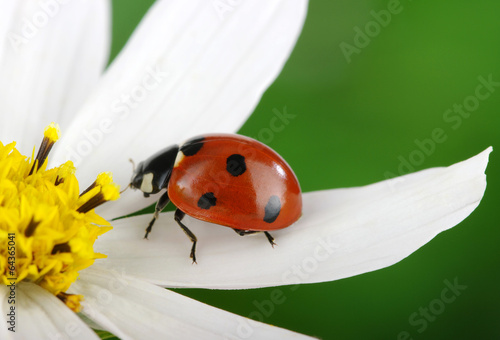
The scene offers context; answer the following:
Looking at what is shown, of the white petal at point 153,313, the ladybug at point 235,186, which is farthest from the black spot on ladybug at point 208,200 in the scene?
the white petal at point 153,313

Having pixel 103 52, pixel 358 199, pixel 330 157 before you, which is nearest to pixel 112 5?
pixel 103 52

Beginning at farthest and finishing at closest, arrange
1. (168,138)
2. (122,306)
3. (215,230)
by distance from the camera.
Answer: (168,138) → (215,230) → (122,306)

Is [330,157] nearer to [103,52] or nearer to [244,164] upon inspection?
[244,164]
